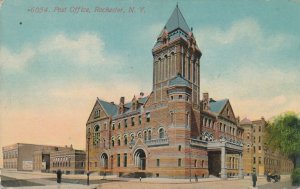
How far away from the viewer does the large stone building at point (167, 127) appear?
2330 cm

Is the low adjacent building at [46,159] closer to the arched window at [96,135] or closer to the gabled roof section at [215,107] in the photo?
the arched window at [96,135]

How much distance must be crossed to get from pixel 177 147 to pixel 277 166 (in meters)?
23.8

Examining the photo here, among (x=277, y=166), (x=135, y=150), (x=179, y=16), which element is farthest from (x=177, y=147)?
(x=277, y=166)

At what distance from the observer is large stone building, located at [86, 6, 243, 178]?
23297 mm

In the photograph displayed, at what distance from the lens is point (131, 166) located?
2564 cm

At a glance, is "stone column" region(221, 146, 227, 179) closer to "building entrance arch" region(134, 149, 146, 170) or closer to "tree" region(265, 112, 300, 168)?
"tree" region(265, 112, 300, 168)

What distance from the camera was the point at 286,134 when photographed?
26188 millimetres

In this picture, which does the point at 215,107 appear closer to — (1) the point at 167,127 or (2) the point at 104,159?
(1) the point at 167,127

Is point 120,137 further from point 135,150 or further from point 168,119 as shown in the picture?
point 168,119

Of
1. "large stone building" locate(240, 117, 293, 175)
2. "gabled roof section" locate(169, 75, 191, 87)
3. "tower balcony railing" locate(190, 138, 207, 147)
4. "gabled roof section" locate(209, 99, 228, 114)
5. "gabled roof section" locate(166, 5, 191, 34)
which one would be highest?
"gabled roof section" locate(166, 5, 191, 34)

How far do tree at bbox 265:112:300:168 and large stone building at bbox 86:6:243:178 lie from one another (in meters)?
3.36

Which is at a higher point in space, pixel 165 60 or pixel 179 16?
pixel 179 16

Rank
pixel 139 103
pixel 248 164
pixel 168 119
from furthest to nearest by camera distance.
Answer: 1. pixel 248 164
2. pixel 139 103
3. pixel 168 119

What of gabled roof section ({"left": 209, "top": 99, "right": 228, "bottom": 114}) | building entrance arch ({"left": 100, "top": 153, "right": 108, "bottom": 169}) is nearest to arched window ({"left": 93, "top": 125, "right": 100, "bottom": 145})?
building entrance arch ({"left": 100, "top": 153, "right": 108, "bottom": 169})
